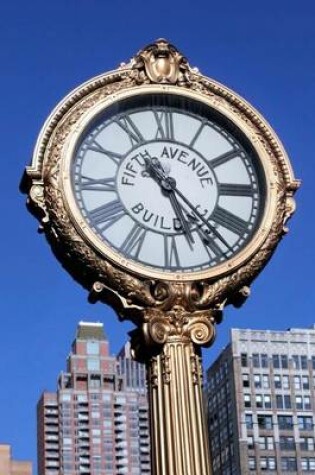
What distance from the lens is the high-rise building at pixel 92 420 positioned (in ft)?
371

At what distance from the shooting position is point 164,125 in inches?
308

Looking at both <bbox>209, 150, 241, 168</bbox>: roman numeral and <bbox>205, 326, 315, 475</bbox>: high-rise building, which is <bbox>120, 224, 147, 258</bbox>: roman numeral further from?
<bbox>205, 326, 315, 475</bbox>: high-rise building

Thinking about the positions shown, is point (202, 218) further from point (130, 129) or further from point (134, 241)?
point (130, 129)

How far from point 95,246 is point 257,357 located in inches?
2860

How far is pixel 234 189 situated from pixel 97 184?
807 mm

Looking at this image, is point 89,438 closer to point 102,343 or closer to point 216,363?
point 102,343

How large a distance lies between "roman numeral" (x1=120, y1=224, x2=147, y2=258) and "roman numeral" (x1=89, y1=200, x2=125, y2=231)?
0.11m

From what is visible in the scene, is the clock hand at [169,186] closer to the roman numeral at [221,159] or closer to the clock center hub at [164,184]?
the clock center hub at [164,184]

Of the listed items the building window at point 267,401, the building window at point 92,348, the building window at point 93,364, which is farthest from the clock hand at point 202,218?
the building window at point 92,348

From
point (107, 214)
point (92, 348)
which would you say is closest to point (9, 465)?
point (107, 214)

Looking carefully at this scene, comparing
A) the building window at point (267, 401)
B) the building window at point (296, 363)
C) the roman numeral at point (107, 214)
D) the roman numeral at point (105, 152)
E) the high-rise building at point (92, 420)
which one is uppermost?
Result: the high-rise building at point (92, 420)

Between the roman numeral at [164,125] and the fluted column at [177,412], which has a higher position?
the roman numeral at [164,125]

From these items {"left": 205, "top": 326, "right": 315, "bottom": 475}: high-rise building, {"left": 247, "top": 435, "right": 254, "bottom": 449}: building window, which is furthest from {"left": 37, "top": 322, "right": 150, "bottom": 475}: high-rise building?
{"left": 247, "top": 435, "right": 254, "bottom": 449}: building window

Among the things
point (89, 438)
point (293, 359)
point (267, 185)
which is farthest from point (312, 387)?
point (267, 185)
